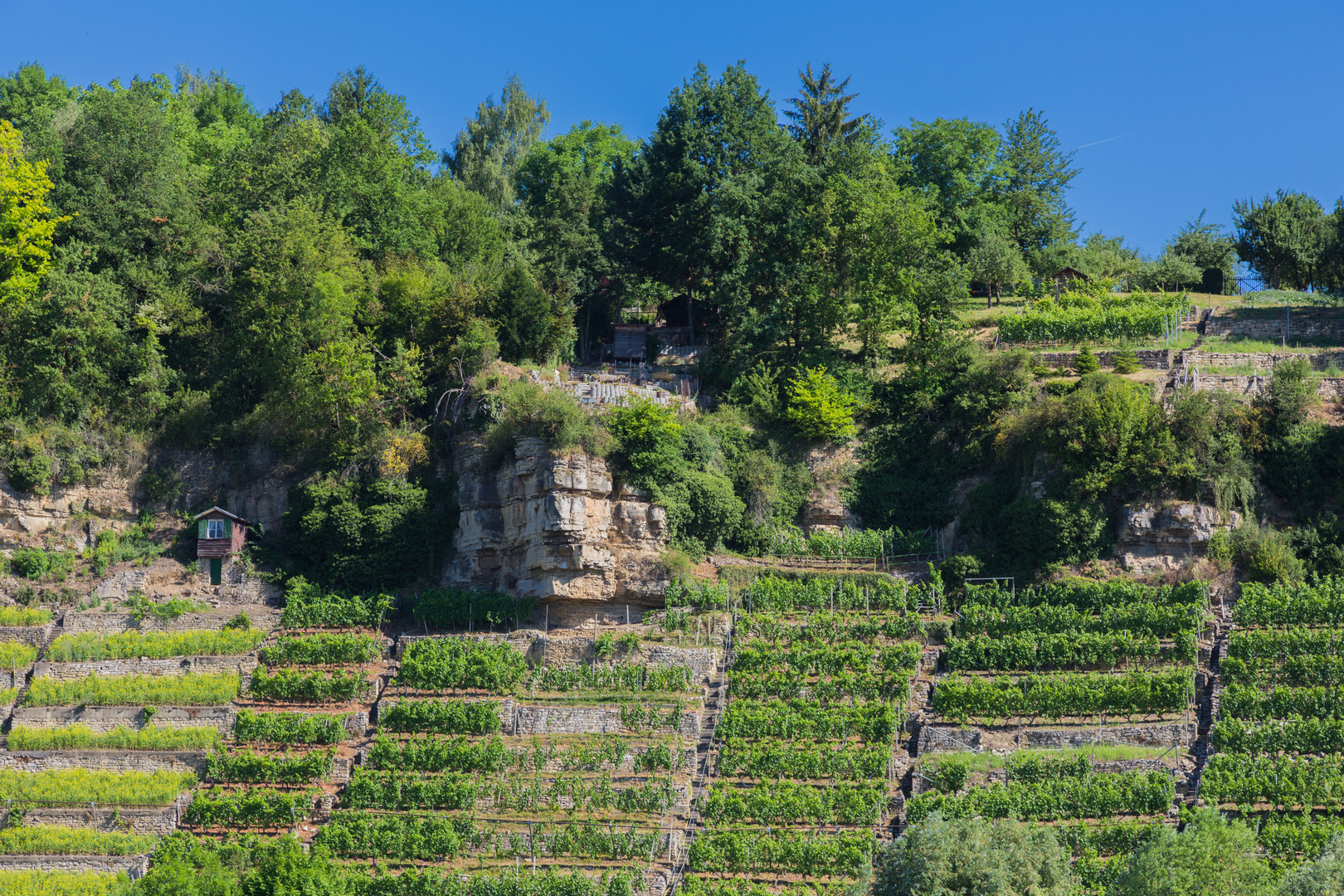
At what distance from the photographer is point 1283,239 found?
55.0 m

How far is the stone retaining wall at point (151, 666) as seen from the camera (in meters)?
39.3

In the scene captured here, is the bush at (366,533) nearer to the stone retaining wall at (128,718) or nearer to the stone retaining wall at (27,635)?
the stone retaining wall at (128,718)

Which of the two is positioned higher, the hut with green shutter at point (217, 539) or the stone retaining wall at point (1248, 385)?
the stone retaining wall at point (1248, 385)

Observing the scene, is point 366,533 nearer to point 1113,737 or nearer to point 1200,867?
point 1113,737

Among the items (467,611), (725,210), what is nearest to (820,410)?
(725,210)

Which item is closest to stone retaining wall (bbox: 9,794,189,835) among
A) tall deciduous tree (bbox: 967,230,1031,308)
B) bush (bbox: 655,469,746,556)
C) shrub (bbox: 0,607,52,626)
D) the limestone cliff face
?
shrub (bbox: 0,607,52,626)

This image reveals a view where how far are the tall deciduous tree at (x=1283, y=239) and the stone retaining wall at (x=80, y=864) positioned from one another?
41.7 m

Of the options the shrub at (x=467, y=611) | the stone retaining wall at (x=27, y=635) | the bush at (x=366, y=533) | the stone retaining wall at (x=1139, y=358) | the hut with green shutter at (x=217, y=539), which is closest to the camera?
the stone retaining wall at (x=27, y=635)

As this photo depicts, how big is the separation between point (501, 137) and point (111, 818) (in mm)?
37705

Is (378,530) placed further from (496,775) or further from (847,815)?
(847,815)

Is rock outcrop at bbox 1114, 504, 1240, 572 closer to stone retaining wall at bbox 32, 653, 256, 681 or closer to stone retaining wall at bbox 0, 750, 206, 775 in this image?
stone retaining wall at bbox 32, 653, 256, 681

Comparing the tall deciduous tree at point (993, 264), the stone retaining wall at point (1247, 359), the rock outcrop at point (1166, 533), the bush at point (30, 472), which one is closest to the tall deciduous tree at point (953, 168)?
the tall deciduous tree at point (993, 264)

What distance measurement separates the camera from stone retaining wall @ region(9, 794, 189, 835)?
3572 cm

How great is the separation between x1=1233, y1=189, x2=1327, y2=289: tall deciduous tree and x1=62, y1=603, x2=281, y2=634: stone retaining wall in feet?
119
